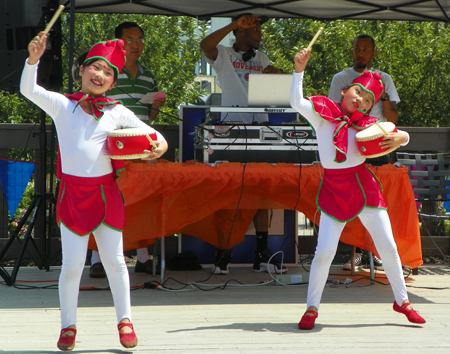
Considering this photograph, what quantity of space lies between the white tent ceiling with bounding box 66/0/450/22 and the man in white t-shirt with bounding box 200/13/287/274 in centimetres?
63

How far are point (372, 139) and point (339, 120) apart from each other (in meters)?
0.26

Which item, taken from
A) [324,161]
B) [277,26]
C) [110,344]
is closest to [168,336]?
[110,344]

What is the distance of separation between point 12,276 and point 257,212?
2166 mm

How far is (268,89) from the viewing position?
5.19m

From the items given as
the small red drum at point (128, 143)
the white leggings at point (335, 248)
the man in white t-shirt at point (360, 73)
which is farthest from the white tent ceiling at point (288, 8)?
the small red drum at point (128, 143)

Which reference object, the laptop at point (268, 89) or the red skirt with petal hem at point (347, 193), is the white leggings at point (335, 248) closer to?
the red skirt with petal hem at point (347, 193)

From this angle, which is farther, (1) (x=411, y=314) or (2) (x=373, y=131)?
(1) (x=411, y=314)

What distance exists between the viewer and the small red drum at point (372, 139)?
388cm

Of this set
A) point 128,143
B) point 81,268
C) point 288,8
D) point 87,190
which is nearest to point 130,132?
point 128,143

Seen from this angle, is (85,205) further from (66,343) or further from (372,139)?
(372,139)

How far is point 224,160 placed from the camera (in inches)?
204

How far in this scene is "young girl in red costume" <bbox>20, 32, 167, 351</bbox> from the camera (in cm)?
343

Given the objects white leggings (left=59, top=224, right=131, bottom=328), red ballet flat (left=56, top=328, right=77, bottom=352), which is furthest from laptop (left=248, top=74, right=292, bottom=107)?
red ballet flat (left=56, top=328, right=77, bottom=352)

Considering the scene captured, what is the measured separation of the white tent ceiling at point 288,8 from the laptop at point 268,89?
1.68 metres
